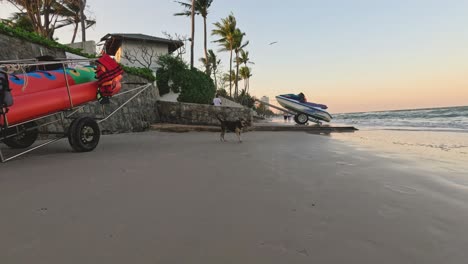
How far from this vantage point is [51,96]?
4.88 metres

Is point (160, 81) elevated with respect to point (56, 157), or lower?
elevated

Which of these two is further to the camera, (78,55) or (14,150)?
(78,55)

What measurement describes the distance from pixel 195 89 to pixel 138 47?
801 centimetres

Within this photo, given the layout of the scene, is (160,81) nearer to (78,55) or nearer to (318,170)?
(78,55)

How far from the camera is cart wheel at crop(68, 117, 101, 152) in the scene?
4910 mm

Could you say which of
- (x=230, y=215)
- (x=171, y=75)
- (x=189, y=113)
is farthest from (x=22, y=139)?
(x=171, y=75)

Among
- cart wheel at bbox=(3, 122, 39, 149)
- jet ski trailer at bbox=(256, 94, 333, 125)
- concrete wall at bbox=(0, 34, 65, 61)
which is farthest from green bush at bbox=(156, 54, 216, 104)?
cart wheel at bbox=(3, 122, 39, 149)

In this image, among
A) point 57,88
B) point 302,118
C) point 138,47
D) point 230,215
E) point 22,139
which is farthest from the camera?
point 138,47

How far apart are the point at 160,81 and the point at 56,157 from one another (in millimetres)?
15431

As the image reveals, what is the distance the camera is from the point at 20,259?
1453 millimetres

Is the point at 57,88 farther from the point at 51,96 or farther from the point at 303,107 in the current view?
the point at 303,107

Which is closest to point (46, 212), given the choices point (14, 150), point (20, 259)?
point (20, 259)

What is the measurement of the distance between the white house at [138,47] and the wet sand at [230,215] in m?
20.2

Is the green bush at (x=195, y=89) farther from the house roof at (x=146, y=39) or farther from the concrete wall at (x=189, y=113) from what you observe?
the house roof at (x=146, y=39)
